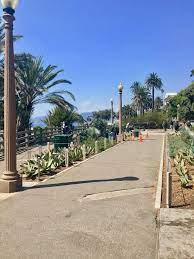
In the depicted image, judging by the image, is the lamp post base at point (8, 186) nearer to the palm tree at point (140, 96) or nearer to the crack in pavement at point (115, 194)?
the crack in pavement at point (115, 194)

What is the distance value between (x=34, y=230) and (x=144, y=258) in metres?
1.85

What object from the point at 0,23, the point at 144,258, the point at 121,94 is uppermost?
the point at 0,23

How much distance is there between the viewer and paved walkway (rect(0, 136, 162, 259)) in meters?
4.90

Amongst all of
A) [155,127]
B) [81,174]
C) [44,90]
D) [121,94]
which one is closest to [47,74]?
[44,90]

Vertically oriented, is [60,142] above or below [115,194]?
above

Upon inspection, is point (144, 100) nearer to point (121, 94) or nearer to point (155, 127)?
point (155, 127)

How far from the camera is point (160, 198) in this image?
7.73 meters

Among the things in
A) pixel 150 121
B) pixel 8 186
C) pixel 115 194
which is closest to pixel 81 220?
pixel 115 194

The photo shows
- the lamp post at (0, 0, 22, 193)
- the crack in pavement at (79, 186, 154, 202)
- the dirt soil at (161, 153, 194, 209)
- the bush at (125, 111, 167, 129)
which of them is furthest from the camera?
the bush at (125, 111, 167, 129)

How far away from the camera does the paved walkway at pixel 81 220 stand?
4.90 meters

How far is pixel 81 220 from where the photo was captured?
6.29 metres

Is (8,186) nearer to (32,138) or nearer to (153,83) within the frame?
(32,138)

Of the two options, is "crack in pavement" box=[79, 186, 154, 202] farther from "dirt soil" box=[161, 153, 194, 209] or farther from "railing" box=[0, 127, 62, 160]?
"railing" box=[0, 127, 62, 160]

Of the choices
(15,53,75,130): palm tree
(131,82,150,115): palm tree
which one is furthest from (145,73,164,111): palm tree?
(15,53,75,130): palm tree
